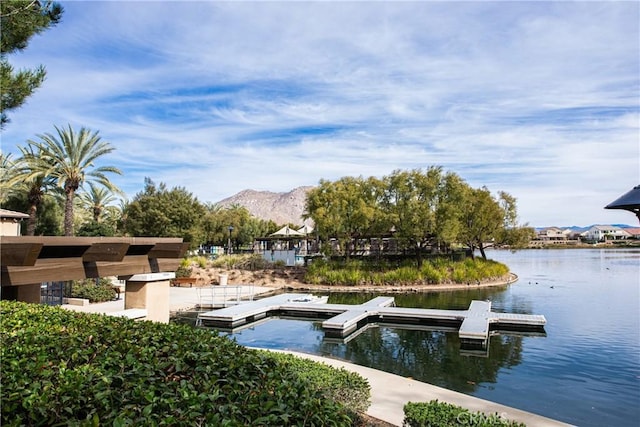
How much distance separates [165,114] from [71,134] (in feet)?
23.5

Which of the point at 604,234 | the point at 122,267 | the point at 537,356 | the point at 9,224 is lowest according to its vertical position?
the point at 537,356

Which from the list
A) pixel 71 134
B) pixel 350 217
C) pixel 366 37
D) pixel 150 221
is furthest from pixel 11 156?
pixel 366 37

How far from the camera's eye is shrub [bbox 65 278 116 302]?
16266mm

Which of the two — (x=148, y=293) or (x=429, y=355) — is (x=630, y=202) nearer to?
(x=148, y=293)

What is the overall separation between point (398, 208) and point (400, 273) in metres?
4.54

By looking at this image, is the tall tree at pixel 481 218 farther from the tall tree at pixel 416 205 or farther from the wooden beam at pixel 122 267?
the wooden beam at pixel 122 267

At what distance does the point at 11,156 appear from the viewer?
26688 mm

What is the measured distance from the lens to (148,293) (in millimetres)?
6242

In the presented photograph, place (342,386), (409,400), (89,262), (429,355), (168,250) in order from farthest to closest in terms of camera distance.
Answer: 1. (429,355)
2. (409,400)
3. (168,250)
4. (342,386)
5. (89,262)

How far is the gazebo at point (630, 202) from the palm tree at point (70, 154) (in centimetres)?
2511

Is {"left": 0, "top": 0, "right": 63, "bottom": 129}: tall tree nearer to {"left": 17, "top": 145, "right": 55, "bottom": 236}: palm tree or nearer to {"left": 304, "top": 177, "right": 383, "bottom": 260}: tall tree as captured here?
{"left": 17, "top": 145, "right": 55, "bottom": 236}: palm tree

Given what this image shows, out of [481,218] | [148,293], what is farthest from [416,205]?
[148,293]

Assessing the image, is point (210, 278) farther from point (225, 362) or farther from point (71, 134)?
point (225, 362)

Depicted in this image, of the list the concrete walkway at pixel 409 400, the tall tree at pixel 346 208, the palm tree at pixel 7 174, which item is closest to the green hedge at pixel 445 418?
the concrete walkway at pixel 409 400
